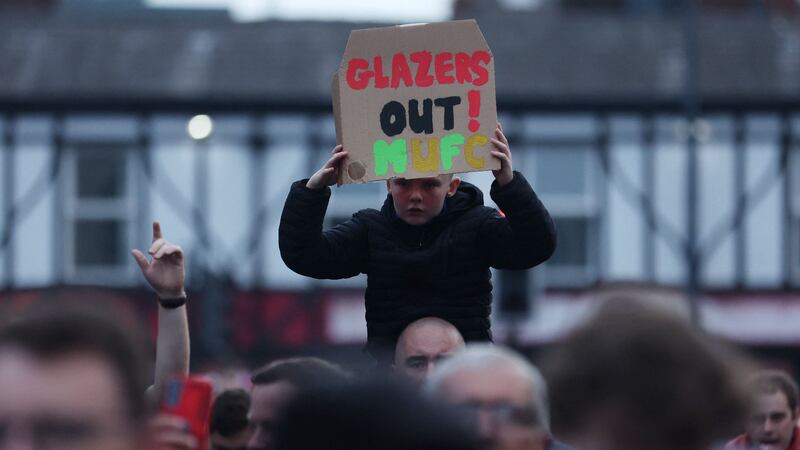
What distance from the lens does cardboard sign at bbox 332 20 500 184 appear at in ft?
20.0

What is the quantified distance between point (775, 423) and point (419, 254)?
2786 millimetres

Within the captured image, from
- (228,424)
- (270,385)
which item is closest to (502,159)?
(270,385)

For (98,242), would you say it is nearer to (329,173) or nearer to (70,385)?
(329,173)

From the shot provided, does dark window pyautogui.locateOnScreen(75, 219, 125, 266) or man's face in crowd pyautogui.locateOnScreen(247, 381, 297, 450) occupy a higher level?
dark window pyautogui.locateOnScreen(75, 219, 125, 266)

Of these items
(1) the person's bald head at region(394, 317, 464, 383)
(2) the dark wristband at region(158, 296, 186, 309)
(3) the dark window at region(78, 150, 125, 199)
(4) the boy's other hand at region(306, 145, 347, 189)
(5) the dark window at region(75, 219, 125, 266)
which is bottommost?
(1) the person's bald head at region(394, 317, 464, 383)

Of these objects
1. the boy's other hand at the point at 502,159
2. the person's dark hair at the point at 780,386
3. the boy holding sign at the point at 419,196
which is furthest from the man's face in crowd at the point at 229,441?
the person's dark hair at the point at 780,386

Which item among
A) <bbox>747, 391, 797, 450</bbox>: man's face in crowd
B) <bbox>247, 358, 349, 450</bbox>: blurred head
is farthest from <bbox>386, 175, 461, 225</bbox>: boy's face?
<bbox>747, 391, 797, 450</bbox>: man's face in crowd

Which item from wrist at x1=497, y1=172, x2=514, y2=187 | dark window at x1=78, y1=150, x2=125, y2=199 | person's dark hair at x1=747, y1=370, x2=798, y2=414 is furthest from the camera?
dark window at x1=78, y1=150, x2=125, y2=199

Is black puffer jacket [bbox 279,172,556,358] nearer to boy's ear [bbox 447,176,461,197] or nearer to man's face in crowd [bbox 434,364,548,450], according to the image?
boy's ear [bbox 447,176,461,197]

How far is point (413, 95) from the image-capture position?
621 cm

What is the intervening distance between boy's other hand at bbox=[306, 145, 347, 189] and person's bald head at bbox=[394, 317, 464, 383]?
1.86 ft

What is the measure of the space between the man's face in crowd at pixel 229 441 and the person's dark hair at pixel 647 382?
140 inches

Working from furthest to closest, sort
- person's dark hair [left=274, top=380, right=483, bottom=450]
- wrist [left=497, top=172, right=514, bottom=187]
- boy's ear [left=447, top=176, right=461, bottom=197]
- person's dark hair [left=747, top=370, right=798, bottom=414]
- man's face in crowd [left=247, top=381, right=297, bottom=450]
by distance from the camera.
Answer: person's dark hair [left=747, top=370, right=798, bottom=414], boy's ear [left=447, top=176, right=461, bottom=197], wrist [left=497, top=172, right=514, bottom=187], man's face in crowd [left=247, top=381, right=297, bottom=450], person's dark hair [left=274, top=380, right=483, bottom=450]

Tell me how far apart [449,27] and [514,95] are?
24817 mm
